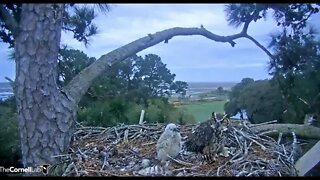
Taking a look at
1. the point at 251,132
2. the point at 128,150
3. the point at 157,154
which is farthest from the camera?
the point at 251,132

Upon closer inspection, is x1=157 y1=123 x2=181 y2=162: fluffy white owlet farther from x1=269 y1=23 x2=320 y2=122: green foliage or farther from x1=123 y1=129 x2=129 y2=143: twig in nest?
x1=269 y1=23 x2=320 y2=122: green foliage

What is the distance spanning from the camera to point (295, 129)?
244cm

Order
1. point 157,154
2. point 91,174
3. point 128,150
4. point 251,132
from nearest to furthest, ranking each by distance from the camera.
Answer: point 91,174
point 157,154
point 128,150
point 251,132

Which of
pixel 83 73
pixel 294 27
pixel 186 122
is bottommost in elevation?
pixel 186 122

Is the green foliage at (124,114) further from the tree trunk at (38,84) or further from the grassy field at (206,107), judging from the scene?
the tree trunk at (38,84)

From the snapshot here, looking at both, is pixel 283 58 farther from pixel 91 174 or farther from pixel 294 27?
pixel 91 174

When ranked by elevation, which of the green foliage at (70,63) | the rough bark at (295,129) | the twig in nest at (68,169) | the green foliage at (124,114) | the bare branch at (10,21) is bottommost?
the twig in nest at (68,169)

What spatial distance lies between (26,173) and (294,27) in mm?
1772

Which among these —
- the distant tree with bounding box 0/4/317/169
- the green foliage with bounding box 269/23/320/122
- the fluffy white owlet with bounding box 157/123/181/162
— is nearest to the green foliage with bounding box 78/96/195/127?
the distant tree with bounding box 0/4/317/169

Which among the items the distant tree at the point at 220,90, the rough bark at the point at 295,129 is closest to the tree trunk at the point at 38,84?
the distant tree at the point at 220,90

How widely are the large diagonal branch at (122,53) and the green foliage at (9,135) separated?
0.39 metres

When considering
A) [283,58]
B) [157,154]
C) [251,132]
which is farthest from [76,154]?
[283,58]

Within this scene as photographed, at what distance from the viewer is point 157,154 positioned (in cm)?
184

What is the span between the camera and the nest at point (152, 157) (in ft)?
5.59
